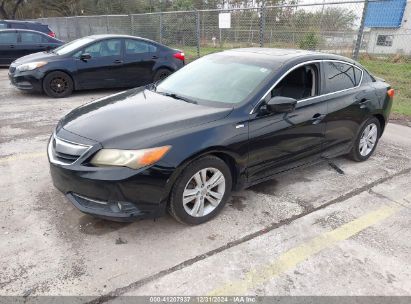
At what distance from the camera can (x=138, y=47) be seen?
29.9ft

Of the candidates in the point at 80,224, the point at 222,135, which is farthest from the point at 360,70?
the point at 80,224

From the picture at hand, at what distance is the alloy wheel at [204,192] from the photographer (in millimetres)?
3229

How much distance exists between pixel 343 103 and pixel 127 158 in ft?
9.03

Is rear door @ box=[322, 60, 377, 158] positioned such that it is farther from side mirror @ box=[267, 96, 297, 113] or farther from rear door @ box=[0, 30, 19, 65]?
rear door @ box=[0, 30, 19, 65]

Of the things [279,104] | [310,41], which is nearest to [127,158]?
[279,104]

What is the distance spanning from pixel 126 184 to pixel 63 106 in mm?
5483

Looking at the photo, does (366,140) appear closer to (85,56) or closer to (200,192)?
(200,192)

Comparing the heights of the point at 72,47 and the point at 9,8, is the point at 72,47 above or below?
above

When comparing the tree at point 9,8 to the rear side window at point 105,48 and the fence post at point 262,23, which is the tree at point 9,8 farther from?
the rear side window at point 105,48

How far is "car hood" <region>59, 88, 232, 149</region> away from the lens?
302 cm

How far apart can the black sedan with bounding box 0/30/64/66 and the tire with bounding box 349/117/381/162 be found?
11.1 meters

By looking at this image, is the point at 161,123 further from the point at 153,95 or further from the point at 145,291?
the point at 145,291

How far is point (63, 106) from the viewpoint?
7.68m

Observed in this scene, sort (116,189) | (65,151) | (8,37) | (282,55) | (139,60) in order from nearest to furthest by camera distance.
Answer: (116,189) → (65,151) → (282,55) → (139,60) → (8,37)
